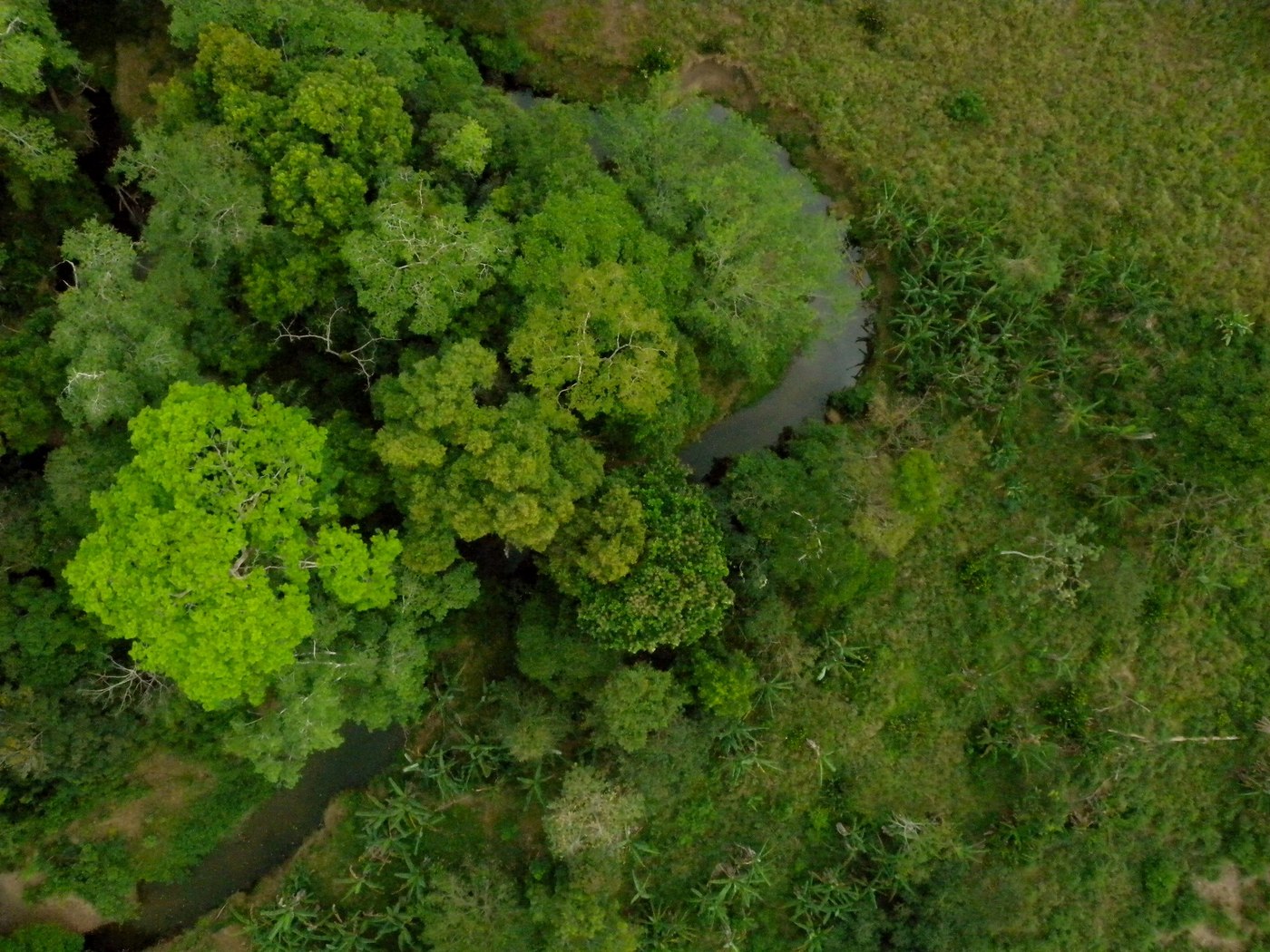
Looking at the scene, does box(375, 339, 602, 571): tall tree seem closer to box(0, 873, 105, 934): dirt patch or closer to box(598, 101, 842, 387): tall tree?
box(598, 101, 842, 387): tall tree

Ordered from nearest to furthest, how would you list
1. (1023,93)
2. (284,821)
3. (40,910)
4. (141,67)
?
(40,910)
(141,67)
(284,821)
(1023,93)

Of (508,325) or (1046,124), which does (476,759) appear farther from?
(1046,124)

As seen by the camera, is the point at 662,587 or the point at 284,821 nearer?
the point at 662,587

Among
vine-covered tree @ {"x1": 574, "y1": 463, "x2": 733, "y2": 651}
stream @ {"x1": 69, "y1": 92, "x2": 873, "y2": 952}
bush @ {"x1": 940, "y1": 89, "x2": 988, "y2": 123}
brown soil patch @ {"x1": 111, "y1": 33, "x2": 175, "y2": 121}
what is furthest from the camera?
bush @ {"x1": 940, "y1": 89, "x2": 988, "y2": 123}

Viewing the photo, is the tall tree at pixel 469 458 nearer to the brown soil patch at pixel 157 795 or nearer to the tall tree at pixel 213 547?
the tall tree at pixel 213 547

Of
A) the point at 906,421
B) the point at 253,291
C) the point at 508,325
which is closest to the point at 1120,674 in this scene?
the point at 906,421

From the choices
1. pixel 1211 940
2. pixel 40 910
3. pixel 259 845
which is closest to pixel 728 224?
pixel 259 845

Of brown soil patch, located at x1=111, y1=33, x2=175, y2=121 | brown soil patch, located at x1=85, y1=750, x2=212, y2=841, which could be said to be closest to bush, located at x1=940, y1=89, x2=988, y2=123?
brown soil patch, located at x1=111, y1=33, x2=175, y2=121

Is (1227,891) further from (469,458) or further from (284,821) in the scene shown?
(284,821)
